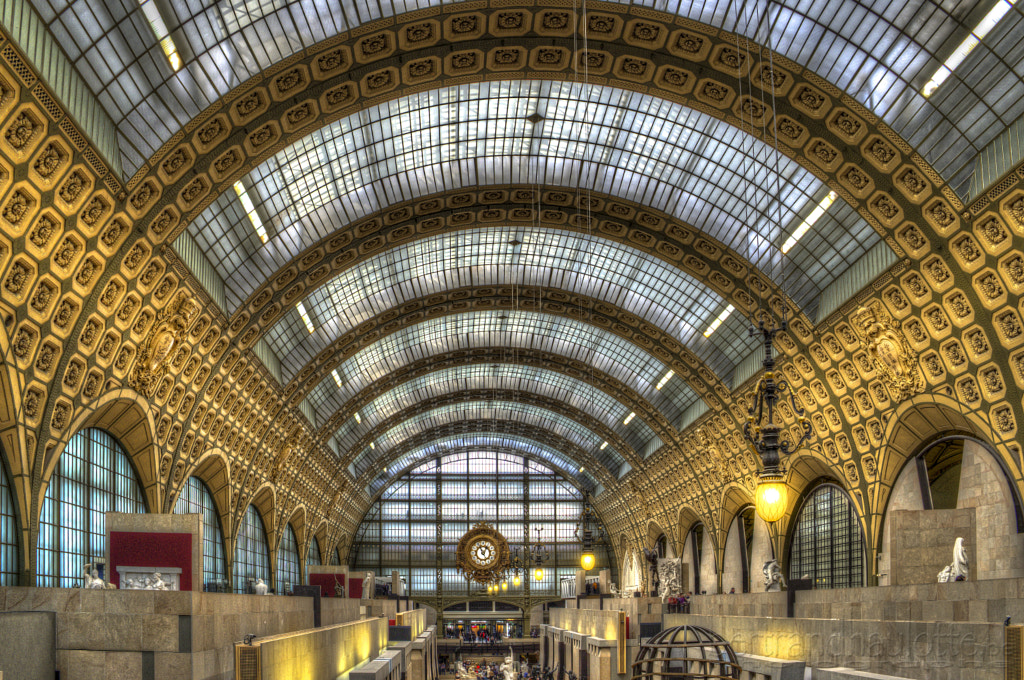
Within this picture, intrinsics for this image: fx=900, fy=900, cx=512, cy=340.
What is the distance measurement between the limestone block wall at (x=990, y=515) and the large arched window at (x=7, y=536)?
30.9m

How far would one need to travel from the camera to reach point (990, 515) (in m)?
32.1

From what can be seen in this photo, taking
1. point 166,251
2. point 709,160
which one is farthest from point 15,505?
point 709,160

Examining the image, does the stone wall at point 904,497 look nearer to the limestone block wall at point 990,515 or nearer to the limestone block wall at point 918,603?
the limestone block wall at point 990,515

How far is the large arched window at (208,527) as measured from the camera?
42969mm

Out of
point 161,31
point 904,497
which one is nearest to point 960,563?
point 904,497

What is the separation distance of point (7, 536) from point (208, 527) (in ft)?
70.8

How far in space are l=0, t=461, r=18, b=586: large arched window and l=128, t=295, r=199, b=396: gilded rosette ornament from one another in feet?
21.5

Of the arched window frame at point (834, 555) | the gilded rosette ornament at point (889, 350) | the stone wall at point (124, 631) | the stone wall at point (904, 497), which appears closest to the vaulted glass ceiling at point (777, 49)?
the gilded rosette ornament at point (889, 350)

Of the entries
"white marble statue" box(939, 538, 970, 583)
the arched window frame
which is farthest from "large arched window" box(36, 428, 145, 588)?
the arched window frame

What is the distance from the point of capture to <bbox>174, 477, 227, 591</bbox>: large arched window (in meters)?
43.0

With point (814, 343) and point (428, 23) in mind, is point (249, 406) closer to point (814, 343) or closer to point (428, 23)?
point (428, 23)

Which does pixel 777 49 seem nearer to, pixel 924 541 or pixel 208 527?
pixel 924 541

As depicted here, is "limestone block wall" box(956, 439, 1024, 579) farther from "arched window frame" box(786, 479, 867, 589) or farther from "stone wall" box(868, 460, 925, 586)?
"arched window frame" box(786, 479, 867, 589)

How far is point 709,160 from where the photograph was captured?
3838 cm
